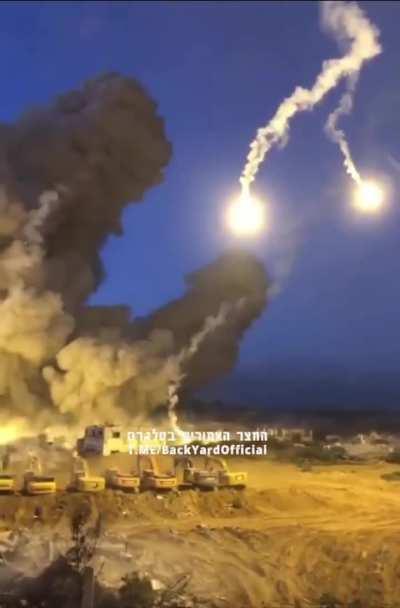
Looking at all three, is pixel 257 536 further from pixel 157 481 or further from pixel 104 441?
pixel 104 441

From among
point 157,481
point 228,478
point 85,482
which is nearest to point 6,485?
point 85,482

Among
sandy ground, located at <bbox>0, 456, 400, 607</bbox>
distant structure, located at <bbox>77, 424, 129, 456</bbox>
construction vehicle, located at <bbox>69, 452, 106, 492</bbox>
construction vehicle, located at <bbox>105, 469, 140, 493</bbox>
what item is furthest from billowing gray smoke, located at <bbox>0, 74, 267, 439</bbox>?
construction vehicle, located at <bbox>105, 469, 140, 493</bbox>

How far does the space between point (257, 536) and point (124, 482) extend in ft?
13.7

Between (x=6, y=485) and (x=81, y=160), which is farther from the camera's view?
(x=81, y=160)

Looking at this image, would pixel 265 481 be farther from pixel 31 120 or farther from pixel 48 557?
pixel 31 120

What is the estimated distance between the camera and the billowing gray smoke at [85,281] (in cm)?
2634

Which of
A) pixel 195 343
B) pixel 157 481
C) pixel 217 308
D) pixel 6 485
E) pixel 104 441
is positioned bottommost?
pixel 6 485

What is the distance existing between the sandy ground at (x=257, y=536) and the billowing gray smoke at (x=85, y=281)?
19.4 feet

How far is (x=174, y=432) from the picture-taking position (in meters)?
26.0

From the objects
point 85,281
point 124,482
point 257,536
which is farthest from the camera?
point 85,281

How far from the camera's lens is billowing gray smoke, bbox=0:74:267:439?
26344 millimetres

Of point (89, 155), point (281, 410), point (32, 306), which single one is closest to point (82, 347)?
point (32, 306)

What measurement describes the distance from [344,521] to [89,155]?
51.5ft

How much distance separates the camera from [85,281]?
94.3 feet
